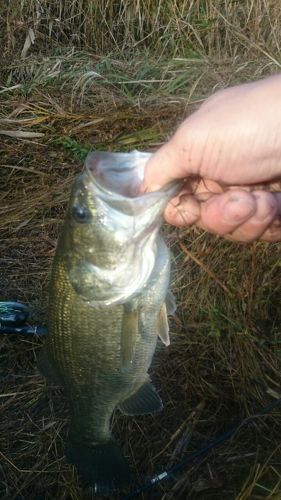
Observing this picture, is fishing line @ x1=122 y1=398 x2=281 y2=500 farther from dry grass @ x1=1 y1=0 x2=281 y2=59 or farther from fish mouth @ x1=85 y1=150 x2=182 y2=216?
dry grass @ x1=1 y1=0 x2=281 y2=59

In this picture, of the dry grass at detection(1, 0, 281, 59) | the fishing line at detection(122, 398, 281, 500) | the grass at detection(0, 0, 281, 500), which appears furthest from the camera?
the dry grass at detection(1, 0, 281, 59)

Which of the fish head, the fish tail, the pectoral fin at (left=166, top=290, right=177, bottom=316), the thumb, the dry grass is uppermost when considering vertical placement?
the thumb

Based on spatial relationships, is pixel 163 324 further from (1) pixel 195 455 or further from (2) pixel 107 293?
(1) pixel 195 455

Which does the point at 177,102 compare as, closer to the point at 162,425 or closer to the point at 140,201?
the point at 162,425

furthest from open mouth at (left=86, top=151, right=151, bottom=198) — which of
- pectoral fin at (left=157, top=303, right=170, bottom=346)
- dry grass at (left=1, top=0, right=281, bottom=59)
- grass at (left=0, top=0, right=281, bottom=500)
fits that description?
dry grass at (left=1, top=0, right=281, bottom=59)

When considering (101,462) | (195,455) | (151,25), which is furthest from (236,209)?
(151,25)
